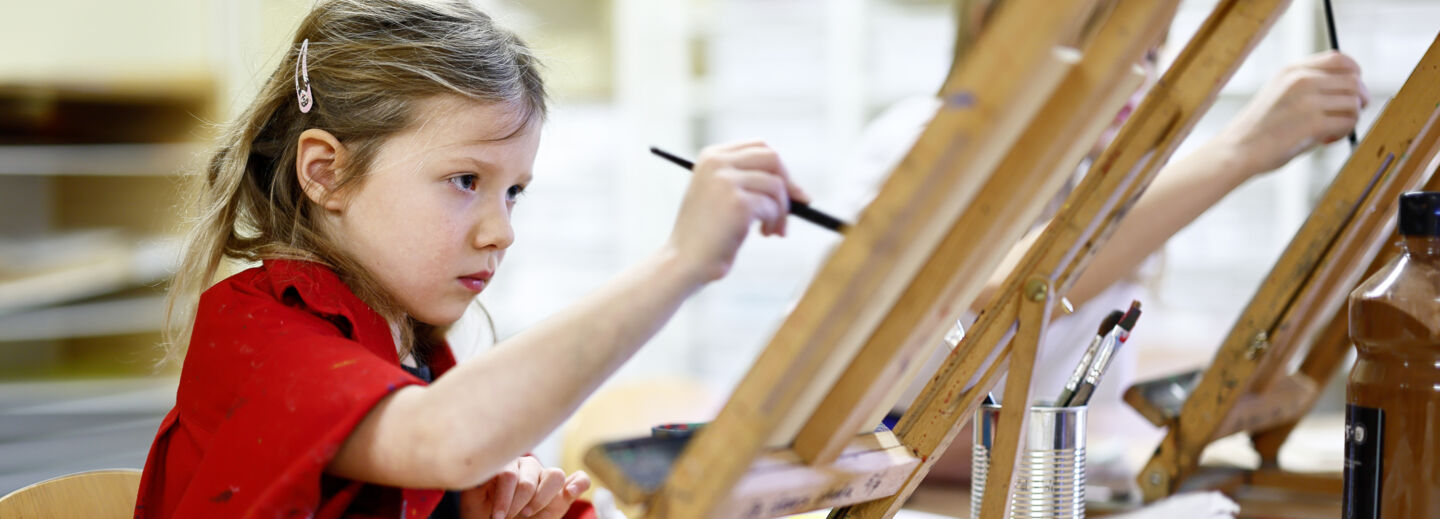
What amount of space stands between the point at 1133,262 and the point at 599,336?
0.62 m

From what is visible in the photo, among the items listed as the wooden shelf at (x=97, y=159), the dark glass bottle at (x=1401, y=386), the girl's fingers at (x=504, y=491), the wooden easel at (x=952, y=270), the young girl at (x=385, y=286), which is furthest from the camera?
the wooden shelf at (x=97, y=159)

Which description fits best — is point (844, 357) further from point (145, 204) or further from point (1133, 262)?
point (145, 204)

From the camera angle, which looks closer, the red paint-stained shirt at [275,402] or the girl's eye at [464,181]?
the red paint-stained shirt at [275,402]

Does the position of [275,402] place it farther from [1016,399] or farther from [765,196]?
[1016,399]

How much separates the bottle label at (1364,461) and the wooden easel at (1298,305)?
0.26 m

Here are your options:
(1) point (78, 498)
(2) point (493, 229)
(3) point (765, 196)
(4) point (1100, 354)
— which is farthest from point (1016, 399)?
(1) point (78, 498)

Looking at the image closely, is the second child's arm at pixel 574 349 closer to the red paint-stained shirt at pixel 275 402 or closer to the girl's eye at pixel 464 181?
the red paint-stained shirt at pixel 275 402

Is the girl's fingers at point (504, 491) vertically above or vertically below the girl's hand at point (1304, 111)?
below

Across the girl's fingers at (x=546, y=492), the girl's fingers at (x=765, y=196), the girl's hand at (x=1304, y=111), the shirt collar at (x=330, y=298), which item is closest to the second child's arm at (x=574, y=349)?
the girl's fingers at (x=765, y=196)

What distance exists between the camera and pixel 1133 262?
102 centimetres

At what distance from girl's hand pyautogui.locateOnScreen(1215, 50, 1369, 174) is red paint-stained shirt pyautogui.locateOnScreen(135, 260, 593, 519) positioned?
2.26 feet

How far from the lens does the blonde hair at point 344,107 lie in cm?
79

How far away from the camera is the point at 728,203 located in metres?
0.55

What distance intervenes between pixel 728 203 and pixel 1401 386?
0.48 meters
